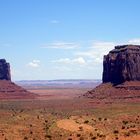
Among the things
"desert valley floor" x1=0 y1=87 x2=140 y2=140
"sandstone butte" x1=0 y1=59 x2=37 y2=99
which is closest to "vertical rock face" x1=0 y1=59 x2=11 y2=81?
"sandstone butte" x1=0 y1=59 x2=37 y2=99

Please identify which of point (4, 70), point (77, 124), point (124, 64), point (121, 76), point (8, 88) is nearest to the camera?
point (77, 124)

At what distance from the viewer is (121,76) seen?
11319 cm

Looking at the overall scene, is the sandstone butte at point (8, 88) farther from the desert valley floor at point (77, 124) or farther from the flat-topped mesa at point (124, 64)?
the desert valley floor at point (77, 124)

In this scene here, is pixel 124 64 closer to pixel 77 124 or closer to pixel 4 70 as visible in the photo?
pixel 4 70

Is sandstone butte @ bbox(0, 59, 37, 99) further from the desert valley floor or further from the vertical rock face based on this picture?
the desert valley floor

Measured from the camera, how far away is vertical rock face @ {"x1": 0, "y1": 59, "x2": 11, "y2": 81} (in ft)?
458

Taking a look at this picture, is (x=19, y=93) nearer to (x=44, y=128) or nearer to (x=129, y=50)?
(x=129, y=50)

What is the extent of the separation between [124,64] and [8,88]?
136ft

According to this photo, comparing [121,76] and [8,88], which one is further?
[8,88]

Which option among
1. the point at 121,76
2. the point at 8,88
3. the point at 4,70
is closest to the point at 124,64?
the point at 121,76

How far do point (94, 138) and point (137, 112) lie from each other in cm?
2761

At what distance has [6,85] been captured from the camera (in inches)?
5379

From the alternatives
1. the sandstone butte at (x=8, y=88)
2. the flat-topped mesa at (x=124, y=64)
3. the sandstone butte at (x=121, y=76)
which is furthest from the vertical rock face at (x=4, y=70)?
the flat-topped mesa at (x=124, y=64)

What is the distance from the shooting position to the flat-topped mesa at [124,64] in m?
112
